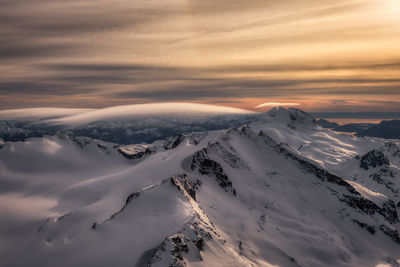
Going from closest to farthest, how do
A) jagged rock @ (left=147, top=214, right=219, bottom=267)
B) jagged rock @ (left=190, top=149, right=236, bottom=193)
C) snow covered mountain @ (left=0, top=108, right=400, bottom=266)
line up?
jagged rock @ (left=147, top=214, right=219, bottom=267) → snow covered mountain @ (left=0, top=108, right=400, bottom=266) → jagged rock @ (left=190, top=149, right=236, bottom=193)

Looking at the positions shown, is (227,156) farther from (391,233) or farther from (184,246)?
(184,246)

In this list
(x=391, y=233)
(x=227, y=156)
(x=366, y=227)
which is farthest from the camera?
(x=227, y=156)

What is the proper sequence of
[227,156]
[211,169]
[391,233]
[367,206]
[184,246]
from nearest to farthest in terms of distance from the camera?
[184,246], [211,169], [391,233], [367,206], [227,156]

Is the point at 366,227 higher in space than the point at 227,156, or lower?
lower

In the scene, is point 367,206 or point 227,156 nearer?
point 367,206

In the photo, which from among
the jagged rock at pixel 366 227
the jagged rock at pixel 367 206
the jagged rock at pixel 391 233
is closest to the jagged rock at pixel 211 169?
the jagged rock at pixel 366 227

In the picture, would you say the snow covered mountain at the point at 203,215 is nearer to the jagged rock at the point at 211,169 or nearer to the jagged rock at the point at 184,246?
the jagged rock at the point at 184,246

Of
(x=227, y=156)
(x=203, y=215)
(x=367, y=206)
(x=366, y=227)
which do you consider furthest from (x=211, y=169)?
(x=367, y=206)

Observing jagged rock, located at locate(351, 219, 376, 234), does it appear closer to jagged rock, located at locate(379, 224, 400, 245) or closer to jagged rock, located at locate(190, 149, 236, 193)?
jagged rock, located at locate(379, 224, 400, 245)

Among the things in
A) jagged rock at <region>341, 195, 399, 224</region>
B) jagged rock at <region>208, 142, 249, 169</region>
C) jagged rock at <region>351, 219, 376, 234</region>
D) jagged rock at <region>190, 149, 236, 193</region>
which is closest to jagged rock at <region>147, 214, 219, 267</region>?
jagged rock at <region>190, 149, 236, 193</region>

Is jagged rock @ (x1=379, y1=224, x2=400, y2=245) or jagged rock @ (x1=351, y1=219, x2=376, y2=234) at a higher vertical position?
jagged rock @ (x1=351, y1=219, x2=376, y2=234)
